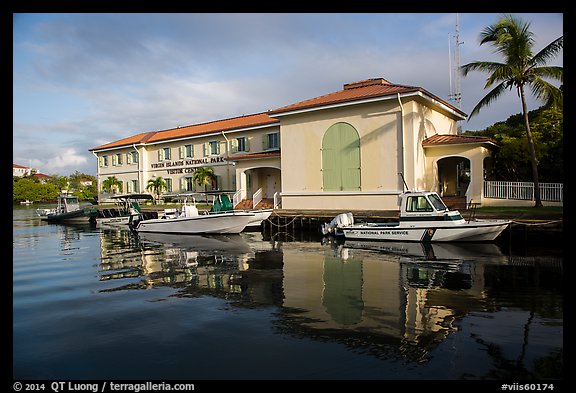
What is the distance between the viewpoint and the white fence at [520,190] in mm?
19188

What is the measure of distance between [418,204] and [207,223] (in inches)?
443

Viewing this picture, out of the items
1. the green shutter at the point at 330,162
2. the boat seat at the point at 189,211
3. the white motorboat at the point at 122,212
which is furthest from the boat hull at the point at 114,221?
the green shutter at the point at 330,162

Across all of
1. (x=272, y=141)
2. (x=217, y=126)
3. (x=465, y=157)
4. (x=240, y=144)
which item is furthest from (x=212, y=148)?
(x=465, y=157)

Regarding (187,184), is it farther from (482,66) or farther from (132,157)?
(482,66)

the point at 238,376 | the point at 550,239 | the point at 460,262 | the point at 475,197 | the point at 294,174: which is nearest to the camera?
the point at 238,376

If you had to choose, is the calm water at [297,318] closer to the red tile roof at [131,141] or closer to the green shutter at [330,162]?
the green shutter at [330,162]

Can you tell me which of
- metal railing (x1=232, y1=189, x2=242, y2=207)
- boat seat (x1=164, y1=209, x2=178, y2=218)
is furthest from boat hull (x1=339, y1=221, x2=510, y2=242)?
metal railing (x1=232, y1=189, x2=242, y2=207)

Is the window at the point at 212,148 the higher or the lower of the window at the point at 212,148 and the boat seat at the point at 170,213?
the higher

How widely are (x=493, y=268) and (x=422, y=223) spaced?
457 cm

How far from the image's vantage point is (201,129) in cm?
3691

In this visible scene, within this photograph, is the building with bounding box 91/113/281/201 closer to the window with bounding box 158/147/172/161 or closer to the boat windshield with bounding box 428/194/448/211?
the window with bounding box 158/147/172/161
